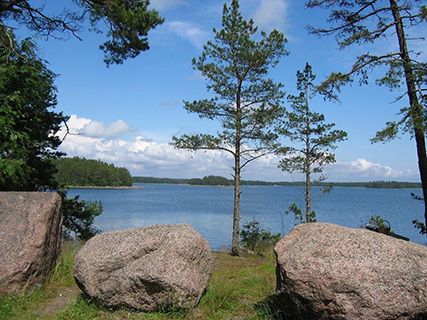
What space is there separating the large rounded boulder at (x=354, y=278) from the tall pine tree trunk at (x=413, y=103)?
521 cm

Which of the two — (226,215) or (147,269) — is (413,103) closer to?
(147,269)

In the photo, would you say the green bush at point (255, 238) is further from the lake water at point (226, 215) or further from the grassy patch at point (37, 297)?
the grassy patch at point (37, 297)

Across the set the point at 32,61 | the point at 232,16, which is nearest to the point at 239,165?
the point at 232,16

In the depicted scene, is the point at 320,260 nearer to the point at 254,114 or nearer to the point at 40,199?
the point at 40,199

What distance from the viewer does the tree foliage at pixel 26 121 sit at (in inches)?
363

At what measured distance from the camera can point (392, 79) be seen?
10.5 metres

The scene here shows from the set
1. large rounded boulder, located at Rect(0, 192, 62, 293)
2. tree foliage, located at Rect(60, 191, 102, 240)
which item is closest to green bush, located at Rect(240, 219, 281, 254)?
tree foliage, located at Rect(60, 191, 102, 240)

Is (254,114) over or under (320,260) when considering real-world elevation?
over

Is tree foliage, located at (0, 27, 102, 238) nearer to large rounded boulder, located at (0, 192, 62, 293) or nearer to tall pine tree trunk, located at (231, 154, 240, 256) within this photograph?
large rounded boulder, located at (0, 192, 62, 293)

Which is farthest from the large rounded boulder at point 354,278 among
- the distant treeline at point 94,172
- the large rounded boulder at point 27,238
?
the distant treeline at point 94,172

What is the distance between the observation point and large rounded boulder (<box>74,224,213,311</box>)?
20.7 feet

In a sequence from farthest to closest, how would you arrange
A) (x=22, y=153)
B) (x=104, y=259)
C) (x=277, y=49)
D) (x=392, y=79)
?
(x=277, y=49) < (x=392, y=79) < (x=22, y=153) < (x=104, y=259)

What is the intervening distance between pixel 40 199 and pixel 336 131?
1015 centimetres

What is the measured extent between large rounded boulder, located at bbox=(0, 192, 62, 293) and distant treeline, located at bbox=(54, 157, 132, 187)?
38.5 meters
